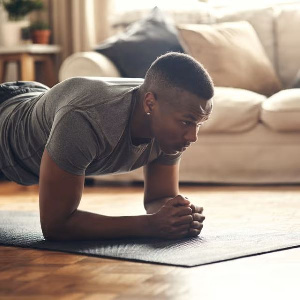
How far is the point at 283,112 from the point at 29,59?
1945 mm

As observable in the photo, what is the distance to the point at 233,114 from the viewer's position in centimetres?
361

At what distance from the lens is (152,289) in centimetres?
157

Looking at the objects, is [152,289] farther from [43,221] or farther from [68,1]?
[68,1]

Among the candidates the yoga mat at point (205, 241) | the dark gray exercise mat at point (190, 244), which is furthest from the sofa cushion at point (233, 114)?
the dark gray exercise mat at point (190, 244)

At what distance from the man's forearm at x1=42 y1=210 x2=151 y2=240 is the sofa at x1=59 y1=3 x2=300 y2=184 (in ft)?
5.32

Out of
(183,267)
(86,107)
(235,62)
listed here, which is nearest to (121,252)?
(183,267)

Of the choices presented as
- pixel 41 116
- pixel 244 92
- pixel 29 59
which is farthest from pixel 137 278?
pixel 29 59

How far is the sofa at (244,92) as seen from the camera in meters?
3.62

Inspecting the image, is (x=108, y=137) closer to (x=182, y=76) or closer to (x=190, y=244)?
(x=182, y=76)

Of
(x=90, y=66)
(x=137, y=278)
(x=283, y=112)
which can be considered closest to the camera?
(x=137, y=278)

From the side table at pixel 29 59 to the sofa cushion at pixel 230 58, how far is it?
117 cm

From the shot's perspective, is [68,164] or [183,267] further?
[68,164]

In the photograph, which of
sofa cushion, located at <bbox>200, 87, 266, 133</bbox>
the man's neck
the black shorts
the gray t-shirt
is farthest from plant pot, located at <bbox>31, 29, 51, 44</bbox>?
the man's neck

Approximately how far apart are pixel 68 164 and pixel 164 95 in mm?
312
